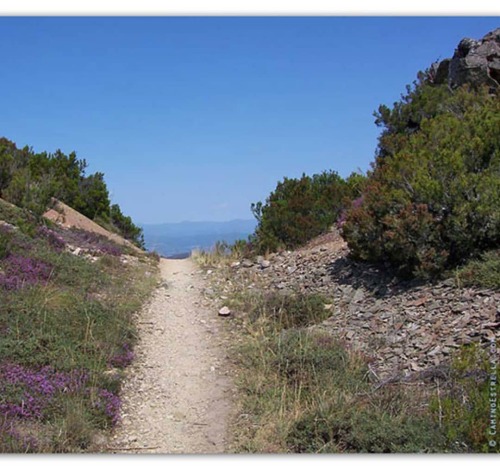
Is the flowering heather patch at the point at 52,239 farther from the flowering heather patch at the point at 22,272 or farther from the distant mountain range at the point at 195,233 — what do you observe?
the distant mountain range at the point at 195,233

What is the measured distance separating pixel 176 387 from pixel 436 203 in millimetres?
5042

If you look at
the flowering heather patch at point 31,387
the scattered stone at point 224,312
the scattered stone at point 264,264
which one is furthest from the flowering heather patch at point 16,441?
the scattered stone at point 264,264

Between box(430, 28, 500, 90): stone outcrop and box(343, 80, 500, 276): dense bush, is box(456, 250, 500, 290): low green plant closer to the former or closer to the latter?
box(343, 80, 500, 276): dense bush

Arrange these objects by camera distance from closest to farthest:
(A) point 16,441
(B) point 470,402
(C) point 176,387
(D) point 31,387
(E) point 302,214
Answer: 1. (A) point 16,441
2. (B) point 470,402
3. (D) point 31,387
4. (C) point 176,387
5. (E) point 302,214

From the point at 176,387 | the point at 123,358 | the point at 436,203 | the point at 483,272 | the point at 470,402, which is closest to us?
the point at 470,402

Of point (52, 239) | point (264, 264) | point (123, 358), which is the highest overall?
point (52, 239)

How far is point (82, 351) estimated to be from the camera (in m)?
7.48

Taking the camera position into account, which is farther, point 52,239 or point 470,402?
point 52,239

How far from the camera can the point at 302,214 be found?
55.3ft

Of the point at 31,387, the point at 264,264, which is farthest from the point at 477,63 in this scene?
the point at 31,387

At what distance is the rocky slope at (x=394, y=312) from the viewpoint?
6886 millimetres

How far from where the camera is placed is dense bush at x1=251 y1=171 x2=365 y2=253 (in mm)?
16172

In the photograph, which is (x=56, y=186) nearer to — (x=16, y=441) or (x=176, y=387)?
(x=176, y=387)

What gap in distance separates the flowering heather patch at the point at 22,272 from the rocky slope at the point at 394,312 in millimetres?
3620
